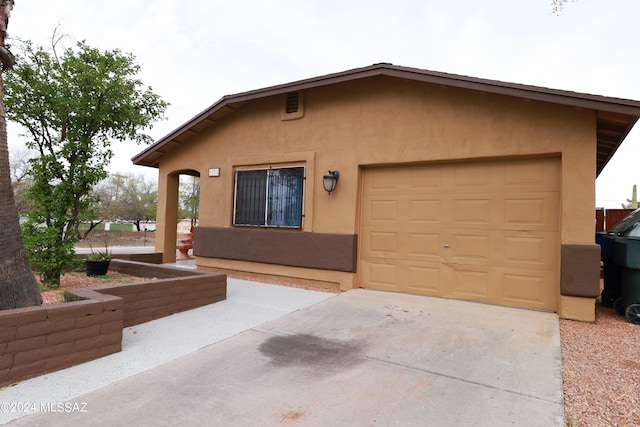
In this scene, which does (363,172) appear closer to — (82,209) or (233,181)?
(233,181)

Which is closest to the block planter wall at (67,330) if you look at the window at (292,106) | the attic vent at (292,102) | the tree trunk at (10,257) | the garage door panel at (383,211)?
the tree trunk at (10,257)

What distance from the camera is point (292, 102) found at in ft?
24.3

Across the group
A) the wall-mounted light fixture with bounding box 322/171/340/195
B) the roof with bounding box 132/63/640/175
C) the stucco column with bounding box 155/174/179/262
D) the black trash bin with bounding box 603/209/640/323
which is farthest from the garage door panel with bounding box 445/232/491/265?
the stucco column with bounding box 155/174/179/262

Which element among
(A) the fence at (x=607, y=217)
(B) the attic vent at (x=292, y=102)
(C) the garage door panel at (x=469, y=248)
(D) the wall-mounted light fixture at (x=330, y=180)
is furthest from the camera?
(A) the fence at (x=607, y=217)

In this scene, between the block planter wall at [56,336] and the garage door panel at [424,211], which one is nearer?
the block planter wall at [56,336]

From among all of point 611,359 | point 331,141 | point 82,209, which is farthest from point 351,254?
point 82,209

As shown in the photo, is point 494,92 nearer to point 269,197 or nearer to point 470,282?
point 470,282

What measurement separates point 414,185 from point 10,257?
223 inches

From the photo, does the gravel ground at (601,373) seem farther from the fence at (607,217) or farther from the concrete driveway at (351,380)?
the fence at (607,217)

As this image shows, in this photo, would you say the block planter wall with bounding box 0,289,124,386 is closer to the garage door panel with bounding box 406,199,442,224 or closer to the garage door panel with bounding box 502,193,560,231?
the garage door panel with bounding box 406,199,442,224

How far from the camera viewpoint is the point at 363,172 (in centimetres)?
665

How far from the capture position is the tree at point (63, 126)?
17.2 ft

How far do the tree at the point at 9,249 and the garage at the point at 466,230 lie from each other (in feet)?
16.3

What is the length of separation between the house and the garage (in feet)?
0.06
